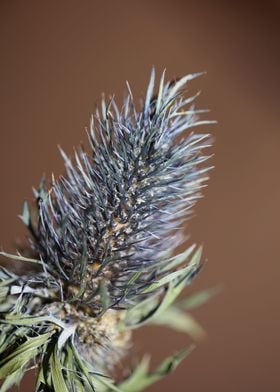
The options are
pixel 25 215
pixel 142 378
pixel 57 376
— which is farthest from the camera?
pixel 142 378

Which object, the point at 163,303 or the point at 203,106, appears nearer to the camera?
the point at 163,303

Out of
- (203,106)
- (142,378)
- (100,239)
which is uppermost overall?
(203,106)

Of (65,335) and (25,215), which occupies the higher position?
(25,215)

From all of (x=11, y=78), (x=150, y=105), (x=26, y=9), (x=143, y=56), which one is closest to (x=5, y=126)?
(x=11, y=78)

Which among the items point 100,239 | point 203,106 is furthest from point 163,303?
point 203,106

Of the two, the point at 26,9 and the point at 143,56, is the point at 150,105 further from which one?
the point at 26,9

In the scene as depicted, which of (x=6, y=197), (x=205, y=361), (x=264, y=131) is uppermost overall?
(x=6, y=197)

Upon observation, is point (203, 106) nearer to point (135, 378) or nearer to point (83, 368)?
point (135, 378)

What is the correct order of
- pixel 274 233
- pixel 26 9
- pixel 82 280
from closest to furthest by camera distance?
pixel 82 280 → pixel 26 9 → pixel 274 233
